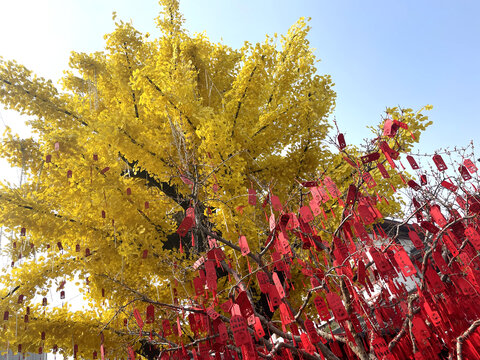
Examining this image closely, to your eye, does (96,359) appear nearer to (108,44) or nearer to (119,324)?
(119,324)

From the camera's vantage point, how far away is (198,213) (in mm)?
3428

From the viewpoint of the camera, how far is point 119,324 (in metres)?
5.64

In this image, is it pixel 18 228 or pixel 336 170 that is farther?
pixel 336 170

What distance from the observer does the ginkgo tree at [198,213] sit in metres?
3.49

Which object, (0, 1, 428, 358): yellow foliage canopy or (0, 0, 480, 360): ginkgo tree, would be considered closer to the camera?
(0, 0, 480, 360): ginkgo tree

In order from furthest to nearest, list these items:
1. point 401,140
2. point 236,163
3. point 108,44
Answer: point 108,44 < point 401,140 < point 236,163

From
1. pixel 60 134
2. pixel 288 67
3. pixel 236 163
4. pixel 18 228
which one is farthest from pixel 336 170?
pixel 18 228

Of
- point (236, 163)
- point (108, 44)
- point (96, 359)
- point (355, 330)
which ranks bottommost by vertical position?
point (355, 330)

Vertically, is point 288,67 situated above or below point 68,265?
above

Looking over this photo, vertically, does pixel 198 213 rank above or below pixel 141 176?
below

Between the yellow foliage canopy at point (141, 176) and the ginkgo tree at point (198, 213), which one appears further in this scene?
the yellow foliage canopy at point (141, 176)

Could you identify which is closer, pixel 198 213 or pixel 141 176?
pixel 198 213

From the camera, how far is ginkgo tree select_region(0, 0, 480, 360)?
349 cm

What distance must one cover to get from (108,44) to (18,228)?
427 cm
